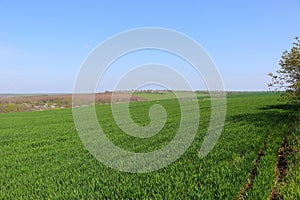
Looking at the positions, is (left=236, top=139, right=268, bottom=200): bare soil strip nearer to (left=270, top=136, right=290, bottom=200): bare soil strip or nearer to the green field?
the green field

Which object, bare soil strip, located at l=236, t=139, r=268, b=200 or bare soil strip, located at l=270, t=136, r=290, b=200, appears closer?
bare soil strip, located at l=236, t=139, r=268, b=200

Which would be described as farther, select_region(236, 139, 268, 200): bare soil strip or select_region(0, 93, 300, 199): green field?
select_region(0, 93, 300, 199): green field

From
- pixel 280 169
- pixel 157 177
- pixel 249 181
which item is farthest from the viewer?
pixel 280 169

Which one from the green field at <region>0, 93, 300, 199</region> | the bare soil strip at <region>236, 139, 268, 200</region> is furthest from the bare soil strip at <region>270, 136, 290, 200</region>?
the bare soil strip at <region>236, 139, 268, 200</region>

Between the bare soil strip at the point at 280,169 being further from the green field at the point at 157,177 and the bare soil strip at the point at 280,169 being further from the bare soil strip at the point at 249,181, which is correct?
the bare soil strip at the point at 249,181

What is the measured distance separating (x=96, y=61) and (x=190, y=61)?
260 centimetres

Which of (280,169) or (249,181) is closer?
(249,181)

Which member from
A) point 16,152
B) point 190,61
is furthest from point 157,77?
point 16,152

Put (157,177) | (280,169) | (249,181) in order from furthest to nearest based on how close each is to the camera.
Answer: (280,169), (157,177), (249,181)

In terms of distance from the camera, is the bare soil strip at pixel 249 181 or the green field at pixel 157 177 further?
the green field at pixel 157 177

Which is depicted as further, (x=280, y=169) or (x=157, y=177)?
(x=280, y=169)

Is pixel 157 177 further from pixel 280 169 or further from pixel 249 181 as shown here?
pixel 280 169

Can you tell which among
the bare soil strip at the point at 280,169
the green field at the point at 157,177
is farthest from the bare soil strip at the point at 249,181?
the bare soil strip at the point at 280,169

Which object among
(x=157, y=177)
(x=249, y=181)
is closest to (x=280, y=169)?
(x=249, y=181)
